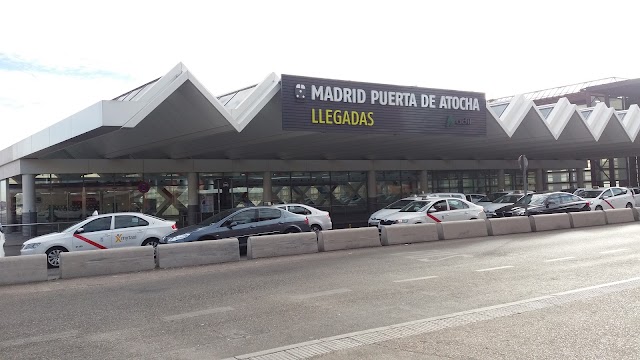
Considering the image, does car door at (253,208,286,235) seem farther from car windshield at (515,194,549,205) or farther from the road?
car windshield at (515,194,549,205)

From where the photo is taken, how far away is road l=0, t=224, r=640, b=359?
19.5 ft

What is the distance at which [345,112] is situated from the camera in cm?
1908

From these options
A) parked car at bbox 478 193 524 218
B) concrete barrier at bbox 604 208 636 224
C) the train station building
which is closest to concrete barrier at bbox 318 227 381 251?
the train station building

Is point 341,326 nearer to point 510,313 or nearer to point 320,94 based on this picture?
point 510,313

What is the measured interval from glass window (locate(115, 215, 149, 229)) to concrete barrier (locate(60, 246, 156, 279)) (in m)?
2.51

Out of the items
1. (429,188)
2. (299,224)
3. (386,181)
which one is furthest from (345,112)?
(429,188)

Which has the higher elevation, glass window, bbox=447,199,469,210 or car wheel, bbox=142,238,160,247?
glass window, bbox=447,199,469,210

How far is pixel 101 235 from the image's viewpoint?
14.4m

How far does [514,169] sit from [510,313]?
37274 millimetres

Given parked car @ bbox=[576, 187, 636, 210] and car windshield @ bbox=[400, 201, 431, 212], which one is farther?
parked car @ bbox=[576, 187, 636, 210]

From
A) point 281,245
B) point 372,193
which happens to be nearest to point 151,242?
point 281,245

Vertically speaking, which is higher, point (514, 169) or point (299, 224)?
point (514, 169)

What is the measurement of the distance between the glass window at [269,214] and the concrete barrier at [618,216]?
48.8 feet

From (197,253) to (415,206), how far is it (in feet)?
29.7
